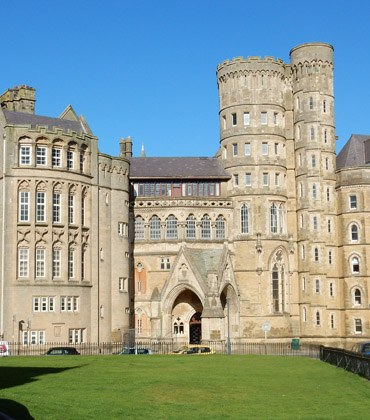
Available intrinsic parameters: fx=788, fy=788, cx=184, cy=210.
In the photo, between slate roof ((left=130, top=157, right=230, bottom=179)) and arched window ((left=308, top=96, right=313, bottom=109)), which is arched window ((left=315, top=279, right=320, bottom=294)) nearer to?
slate roof ((left=130, top=157, right=230, bottom=179))

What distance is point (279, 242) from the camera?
7881 centimetres

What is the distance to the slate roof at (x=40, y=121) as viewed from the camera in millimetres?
69125

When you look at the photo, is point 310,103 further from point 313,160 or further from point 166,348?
point 166,348

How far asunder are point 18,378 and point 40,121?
40471 mm

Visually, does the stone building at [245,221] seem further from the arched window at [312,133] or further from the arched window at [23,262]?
the arched window at [23,262]

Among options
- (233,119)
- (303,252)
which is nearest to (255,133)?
(233,119)

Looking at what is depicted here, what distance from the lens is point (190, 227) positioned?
79625 millimetres

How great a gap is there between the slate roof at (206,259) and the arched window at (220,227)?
5.38 feet

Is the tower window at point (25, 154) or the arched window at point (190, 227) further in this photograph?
the arched window at point (190, 227)

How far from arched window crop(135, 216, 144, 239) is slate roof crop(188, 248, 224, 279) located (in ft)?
17.3

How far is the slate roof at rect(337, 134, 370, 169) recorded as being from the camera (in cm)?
8356

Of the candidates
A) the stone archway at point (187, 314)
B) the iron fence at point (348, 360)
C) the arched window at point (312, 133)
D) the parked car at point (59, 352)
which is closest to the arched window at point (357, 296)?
the stone archway at point (187, 314)

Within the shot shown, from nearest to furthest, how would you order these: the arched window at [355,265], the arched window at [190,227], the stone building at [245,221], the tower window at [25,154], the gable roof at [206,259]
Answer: the tower window at [25,154], the stone building at [245,221], the gable roof at [206,259], the arched window at [190,227], the arched window at [355,265]

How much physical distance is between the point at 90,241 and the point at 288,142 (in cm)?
2499
